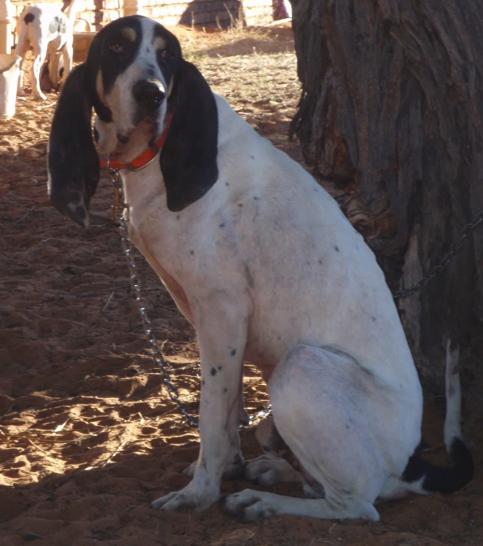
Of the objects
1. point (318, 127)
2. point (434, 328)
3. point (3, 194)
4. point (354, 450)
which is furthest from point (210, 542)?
point (3, 194)

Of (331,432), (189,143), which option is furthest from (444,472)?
(189,143)

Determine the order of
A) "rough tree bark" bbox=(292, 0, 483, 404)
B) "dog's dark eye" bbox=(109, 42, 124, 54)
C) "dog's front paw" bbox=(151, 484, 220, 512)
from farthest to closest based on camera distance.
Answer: "rough tree bark" bbox=(292, 0, 483, 404)
"dog's front paw" bbox=(151, 484, 220, 512)
"dog's dark eye" bbox=(109, 42, 124, 54)

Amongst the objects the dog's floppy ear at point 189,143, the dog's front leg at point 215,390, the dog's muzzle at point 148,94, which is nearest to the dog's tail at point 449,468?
the dog's front leg at point 215,390

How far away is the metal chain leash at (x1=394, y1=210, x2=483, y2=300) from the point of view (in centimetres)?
521

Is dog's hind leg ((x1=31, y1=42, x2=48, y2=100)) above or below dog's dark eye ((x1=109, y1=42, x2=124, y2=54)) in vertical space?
below

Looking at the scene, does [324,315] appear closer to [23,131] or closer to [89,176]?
[89,176]

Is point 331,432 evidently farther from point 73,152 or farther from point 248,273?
point 73,152

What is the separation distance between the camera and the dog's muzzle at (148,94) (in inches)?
170

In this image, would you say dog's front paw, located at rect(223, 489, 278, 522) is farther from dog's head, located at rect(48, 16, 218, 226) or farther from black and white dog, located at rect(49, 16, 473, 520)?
dog's head, located at rect(48, 16, 218, 226)

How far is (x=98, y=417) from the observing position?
5.75 m

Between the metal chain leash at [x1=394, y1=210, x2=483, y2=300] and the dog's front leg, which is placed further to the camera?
the metal chain leash at [x1=394, y1=210, x2=483, y2=300]

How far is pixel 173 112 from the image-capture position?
14.8 ft

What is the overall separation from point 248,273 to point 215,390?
470mm

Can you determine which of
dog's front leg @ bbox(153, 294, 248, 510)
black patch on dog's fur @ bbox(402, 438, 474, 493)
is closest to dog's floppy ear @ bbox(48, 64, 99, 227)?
dog's front leg @ bbox(153, 294, 248, 510)
